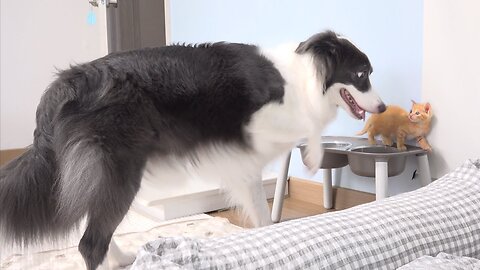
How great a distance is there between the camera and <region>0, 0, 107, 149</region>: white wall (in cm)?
334

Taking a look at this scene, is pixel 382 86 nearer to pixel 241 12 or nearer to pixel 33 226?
pixel 241 12

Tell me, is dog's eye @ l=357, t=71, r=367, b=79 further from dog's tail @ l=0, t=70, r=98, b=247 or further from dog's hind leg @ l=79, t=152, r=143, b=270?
dog's tail @ l=0, t=70, r=98, b=247

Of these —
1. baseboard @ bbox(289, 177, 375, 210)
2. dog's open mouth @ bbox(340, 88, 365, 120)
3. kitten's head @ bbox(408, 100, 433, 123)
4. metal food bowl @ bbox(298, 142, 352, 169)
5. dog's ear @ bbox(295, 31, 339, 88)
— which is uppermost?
dog's ear @ bbox(295, 31, 339, 88)

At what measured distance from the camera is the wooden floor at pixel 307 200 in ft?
6.92

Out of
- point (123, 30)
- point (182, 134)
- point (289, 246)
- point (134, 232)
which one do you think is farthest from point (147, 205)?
point (123, 30)

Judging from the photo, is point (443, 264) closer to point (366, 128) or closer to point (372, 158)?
point (372, 158)

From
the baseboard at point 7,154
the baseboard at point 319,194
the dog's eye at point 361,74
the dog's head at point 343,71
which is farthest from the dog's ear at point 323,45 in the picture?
the baseboard at point 7,154

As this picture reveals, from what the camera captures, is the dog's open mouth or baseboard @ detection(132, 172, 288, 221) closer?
the dog's open mouth

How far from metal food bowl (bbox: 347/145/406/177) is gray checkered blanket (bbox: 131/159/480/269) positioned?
1.36ft

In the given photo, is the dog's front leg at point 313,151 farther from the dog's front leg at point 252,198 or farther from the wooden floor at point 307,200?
the wooden floor at point 307,200

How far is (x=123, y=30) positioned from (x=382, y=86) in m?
2.12

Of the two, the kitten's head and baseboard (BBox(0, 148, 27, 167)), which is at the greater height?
the kitten's head

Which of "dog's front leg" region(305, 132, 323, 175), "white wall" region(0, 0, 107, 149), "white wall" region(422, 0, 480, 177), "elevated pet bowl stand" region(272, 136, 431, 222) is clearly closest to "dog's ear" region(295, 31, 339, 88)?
"dog's front leg" region(305, 132, 323, 175)

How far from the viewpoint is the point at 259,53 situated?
5.06ft
